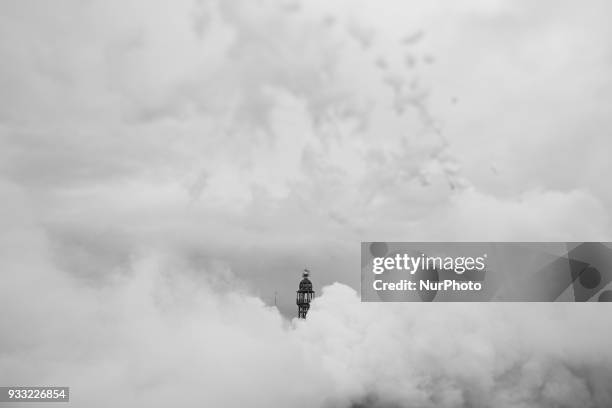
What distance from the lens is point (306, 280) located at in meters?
188

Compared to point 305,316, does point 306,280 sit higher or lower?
higher

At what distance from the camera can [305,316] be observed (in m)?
192

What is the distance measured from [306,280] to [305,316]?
19727mm
